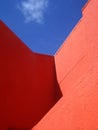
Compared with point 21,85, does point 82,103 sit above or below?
above

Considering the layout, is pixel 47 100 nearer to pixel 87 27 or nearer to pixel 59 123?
pixel 87 27

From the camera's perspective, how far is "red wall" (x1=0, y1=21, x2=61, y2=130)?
7039 mm

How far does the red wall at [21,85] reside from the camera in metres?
7.04

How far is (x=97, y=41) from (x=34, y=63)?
391 cm

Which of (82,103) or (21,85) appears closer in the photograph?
(82,103)

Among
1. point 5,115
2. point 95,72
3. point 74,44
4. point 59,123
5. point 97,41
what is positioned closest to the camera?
point 95,72

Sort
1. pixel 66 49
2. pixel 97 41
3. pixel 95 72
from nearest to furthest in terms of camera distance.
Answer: pixel 95 72
pixel 97 41
pixel 66 49

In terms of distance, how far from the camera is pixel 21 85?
7824 millimetres

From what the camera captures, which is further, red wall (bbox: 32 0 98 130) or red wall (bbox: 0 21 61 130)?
red wall (bbox: 0 21 61 130)

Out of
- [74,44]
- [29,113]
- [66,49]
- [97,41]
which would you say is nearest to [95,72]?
[97,41]

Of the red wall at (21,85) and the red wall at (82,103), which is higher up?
the red wall at (82,103)

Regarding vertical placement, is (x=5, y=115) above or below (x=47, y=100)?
above

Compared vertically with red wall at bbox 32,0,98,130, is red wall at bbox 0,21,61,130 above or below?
below

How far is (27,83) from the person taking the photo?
8.15 m
